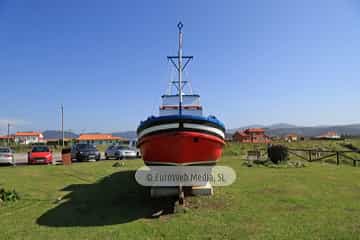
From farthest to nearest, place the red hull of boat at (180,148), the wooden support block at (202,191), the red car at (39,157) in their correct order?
the red car at (39,157)
the wooden support block at (202,191)
the red hull of boat at (180,148)

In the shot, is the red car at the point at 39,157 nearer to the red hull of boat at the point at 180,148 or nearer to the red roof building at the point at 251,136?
the red hull of boat at the point at 180,148


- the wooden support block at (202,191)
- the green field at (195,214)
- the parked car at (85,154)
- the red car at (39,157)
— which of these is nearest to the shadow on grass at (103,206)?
→ the green field at (195,214)

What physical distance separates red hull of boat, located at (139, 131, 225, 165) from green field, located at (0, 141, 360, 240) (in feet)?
3.61

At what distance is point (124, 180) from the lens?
1082 cm

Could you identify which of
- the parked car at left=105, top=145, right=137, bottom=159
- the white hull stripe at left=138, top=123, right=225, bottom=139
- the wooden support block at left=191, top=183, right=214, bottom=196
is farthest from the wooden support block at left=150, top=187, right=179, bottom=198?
the parked car at left=105, top=145, right=137, bottom=159

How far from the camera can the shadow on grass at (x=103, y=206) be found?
5809mm

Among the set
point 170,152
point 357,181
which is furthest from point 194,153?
point 357,181

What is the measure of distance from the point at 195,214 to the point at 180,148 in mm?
1423

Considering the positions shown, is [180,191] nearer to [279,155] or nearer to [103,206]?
[103,206]

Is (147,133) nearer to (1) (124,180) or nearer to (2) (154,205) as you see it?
(2) (154,205)

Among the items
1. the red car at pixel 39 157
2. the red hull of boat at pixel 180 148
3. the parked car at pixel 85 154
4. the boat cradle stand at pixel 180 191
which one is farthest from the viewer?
the parked car at pixel 85 154

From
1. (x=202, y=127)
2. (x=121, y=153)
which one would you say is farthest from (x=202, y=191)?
(x=121, y=153)

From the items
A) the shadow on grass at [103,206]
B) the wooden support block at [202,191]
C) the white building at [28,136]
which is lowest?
the shadow on grass at [103,206]

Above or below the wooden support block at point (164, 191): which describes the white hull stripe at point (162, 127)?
above
